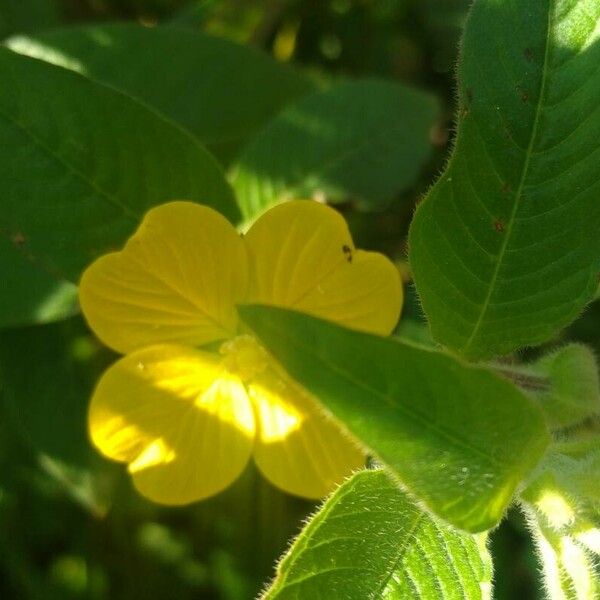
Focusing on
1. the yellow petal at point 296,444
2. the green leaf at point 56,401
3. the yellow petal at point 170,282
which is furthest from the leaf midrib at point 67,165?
the green leaf at point 56,401

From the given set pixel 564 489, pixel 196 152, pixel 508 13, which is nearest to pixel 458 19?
pixel 196 152

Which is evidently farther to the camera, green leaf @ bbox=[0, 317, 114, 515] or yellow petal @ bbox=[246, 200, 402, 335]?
green leaf @ bbox=[0, 317, 114, 515]

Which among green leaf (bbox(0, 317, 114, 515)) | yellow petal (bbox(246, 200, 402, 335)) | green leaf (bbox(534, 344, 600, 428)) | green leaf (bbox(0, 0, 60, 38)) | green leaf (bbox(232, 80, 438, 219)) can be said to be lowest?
green leaf (bbox(0, 317, 114, 515))

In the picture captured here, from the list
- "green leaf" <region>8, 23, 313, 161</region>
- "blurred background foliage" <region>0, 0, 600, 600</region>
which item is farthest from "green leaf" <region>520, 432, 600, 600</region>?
"green leaf" <region>8, 23, 313, 161</region>

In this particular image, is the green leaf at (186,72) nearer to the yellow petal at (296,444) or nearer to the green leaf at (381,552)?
the yellow petal at (296,444)

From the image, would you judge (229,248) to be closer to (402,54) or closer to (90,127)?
Answer: (90,127)

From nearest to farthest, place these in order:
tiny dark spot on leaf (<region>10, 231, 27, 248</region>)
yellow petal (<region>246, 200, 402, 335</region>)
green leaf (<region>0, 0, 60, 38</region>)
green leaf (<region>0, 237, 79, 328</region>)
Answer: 1. yellow petal (<region>246, 200, 402, 335</region>)
2. tiny dark spot on leaf (<region>10, 231, 27, 248</region>)
3. green leaf (<region>0, 237, 79, 328</region>)
4. green leaf (<region>0, 0, 60, 38</region>)

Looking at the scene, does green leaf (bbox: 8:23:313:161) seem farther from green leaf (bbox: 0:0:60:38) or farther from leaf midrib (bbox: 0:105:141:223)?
leaf midrib (bbox: 0:105:141:223)

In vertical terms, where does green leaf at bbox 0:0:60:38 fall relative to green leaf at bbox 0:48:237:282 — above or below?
above
